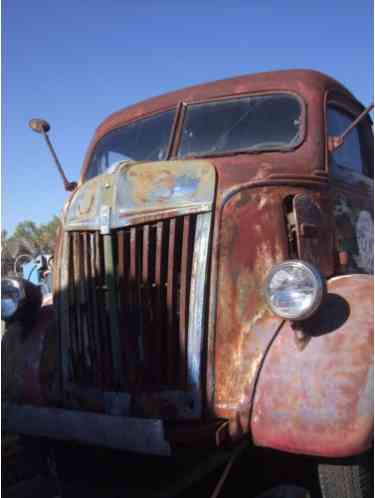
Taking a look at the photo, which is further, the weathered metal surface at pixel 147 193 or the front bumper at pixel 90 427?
the weathered metal surface at pixel 147 193

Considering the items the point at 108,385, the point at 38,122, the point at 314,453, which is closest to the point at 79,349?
the point at 108,385

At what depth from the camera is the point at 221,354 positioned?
2658 millimetres

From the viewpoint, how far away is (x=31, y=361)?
3.38 meters

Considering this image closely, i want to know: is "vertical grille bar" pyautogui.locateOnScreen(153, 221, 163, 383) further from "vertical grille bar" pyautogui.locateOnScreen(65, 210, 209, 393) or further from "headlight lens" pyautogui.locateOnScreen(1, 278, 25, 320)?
"headlight lens" pyautogui.locateOnScreen(1, 278, 25, 320)

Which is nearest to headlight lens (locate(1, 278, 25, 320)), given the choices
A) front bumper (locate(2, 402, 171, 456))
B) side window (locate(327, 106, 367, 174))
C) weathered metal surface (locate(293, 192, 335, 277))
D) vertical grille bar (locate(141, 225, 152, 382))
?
front bumper (locate(2, 402, 171, 456))

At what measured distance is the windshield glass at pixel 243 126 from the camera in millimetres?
3369

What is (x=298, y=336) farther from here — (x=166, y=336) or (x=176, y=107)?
(x=176, y=107)

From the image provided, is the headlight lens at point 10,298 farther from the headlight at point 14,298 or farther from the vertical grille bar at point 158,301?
the vertical grille bar at point 158,301

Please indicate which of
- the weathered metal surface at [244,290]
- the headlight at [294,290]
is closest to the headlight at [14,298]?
the weathered metal surface at [244,290]

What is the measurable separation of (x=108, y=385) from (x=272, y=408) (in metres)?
0.99

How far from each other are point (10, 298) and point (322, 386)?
2.09 metres

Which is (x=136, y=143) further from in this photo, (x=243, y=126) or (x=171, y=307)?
(x=171, y=307)

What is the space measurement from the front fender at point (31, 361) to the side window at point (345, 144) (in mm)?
2245

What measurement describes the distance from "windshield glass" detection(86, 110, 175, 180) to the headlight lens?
1.10 m
